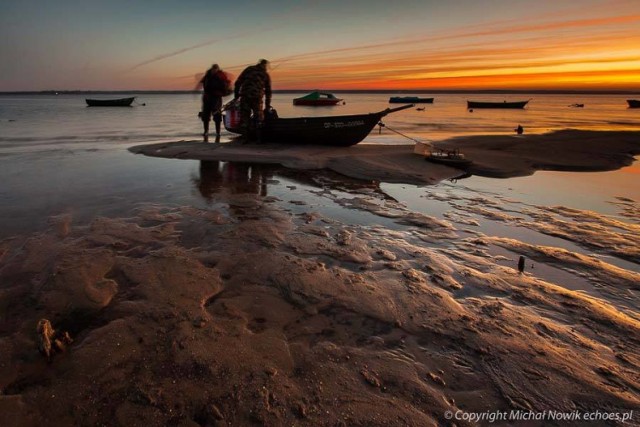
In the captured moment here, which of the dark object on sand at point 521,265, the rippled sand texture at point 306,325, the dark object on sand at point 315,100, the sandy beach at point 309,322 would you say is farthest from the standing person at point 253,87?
the dark object on sand at point 315,100

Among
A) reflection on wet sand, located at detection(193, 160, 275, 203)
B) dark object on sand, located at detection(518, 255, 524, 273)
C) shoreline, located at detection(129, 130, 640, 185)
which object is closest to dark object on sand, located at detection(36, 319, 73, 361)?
reflection on wet sand, located at detection(193, 160, 275, 203)

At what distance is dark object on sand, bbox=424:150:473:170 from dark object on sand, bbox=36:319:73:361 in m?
9.62

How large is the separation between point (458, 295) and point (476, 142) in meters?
13.1

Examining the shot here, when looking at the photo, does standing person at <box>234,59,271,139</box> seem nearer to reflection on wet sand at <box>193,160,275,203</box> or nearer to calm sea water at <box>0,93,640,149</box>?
reflection on wet sand at <box>193,160,275,203</box>

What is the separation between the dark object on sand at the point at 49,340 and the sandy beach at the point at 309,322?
0.12 ft

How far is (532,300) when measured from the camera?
11.5ft

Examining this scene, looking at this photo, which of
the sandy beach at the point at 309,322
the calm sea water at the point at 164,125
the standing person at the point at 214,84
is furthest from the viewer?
the calm sea water at the point at 164,125

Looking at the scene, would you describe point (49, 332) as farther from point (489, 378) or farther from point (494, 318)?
point (494, 318)

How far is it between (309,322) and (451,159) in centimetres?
867

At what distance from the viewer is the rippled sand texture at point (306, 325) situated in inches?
87.0

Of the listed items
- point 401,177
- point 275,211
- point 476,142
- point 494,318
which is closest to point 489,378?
point 494,318

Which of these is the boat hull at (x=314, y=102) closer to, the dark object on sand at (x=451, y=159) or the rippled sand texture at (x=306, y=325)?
the dark object on sand at (x=451, y=159)

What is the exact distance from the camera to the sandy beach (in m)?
2.21

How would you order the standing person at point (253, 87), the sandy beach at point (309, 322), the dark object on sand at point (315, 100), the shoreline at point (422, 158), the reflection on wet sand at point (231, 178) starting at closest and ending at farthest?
the sandy beach at point (309, 322), the reflection on wet sand at point (231, 178), the shoreline at point (422, 158), the standing person at point (253, 87), the dark object on sand at point (315, 100)
